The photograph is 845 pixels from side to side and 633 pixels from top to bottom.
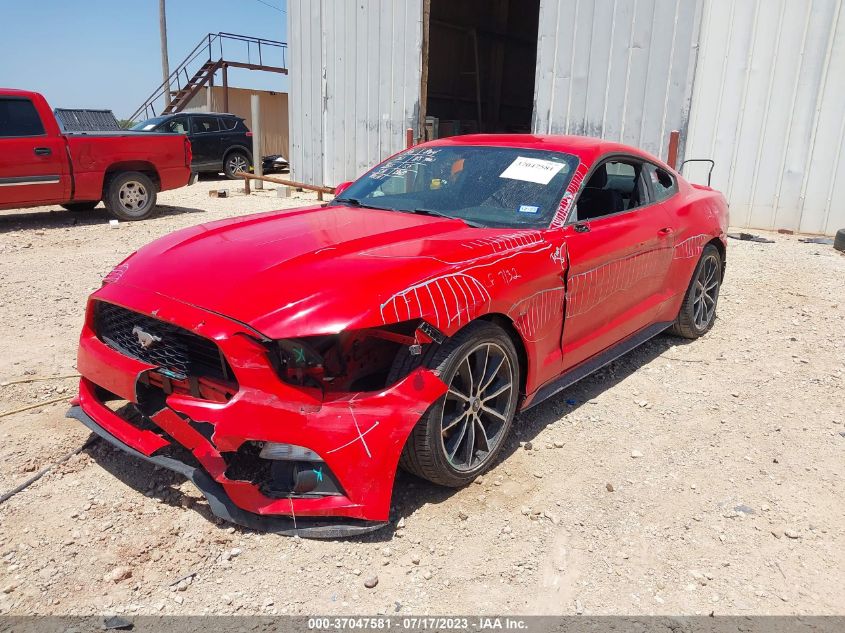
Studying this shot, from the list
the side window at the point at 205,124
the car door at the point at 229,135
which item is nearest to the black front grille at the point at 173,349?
the side window at the point at 205,124

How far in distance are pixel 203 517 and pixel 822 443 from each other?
321cm

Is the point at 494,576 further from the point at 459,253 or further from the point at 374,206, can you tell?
the point at 374,206

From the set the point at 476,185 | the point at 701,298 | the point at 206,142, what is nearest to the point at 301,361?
the point at 476,185

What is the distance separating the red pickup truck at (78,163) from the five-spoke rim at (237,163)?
6.24 metres

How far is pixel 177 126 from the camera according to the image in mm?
15688

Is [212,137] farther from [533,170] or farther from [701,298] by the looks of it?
[533,170]

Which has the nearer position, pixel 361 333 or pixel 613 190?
pixel 361 333

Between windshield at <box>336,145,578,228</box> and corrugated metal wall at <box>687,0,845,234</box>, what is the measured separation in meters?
6.38

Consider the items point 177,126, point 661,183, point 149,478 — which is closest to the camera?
point 149,478

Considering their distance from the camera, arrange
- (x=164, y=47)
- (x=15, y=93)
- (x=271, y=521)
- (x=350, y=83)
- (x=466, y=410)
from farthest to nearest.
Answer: (x=164, y=47), (x=350, y=83), (x=15, y=93), (x=466, y=410), (x=271, y=521)

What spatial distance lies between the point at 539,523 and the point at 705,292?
3062mm

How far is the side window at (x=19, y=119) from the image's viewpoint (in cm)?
862

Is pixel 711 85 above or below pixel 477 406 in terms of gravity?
above

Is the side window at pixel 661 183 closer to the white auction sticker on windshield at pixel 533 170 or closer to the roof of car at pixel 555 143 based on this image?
the roof of car at pixel 555 143
